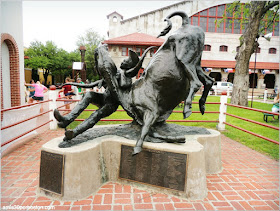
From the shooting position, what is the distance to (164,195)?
305 centimetres

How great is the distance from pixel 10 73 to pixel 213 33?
1078 inches

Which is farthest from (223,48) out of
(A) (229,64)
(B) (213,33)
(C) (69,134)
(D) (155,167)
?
(C) (69,134)

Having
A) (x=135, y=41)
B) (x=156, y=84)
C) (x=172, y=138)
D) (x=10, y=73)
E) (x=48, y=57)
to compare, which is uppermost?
(x=135, y=41)

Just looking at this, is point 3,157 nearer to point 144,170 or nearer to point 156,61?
point 144,170

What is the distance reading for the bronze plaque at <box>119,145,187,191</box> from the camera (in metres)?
2.99

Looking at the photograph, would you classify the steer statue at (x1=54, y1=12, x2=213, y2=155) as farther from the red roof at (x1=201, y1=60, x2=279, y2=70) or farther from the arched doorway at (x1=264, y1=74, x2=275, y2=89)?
the arched doorway at (x1=264, y1=74, x2=275, y2=89)

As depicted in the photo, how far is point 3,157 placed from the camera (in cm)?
449

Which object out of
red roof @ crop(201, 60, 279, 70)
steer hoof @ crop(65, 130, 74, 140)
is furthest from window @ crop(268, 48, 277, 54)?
steer hoof @ crop(65, 130, 74, 140)

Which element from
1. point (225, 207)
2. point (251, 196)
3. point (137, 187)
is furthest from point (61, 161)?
Result: point (251, 196)

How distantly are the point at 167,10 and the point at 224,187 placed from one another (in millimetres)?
27964

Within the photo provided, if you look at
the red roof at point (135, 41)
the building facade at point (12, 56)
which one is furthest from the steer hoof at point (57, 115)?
the red roof at point (135, 41)

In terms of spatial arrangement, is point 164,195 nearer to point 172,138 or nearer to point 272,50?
point 172,138

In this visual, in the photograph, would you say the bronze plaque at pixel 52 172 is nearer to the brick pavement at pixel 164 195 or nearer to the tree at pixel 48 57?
the brick pavement at pixel 164 195

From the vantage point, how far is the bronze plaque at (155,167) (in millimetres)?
2994
